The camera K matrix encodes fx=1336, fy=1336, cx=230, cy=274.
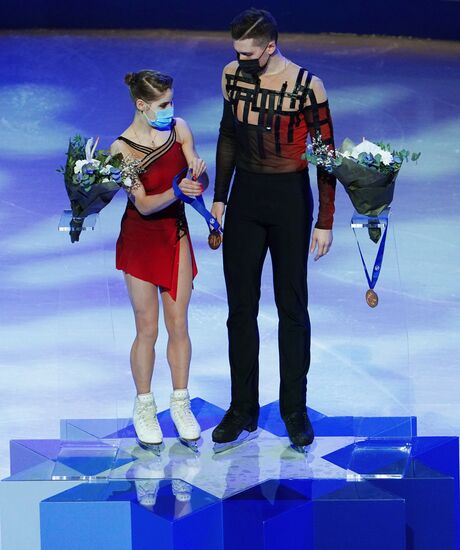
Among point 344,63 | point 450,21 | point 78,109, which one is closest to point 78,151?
point 78,109

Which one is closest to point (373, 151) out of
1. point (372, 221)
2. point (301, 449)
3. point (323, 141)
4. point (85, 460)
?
point (323, 141)

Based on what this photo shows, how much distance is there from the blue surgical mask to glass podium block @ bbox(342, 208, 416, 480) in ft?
2.56

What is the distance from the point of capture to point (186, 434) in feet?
16.6

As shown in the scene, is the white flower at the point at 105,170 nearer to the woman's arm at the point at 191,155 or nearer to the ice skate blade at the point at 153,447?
the woman's arm at the point at 191,155

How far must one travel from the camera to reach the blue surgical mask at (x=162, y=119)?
15.8 feet

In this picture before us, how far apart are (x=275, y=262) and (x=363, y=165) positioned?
499 mm

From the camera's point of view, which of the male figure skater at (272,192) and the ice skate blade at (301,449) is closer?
the male figure skater at (272,192)

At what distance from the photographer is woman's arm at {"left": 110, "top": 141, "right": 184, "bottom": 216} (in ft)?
15.9

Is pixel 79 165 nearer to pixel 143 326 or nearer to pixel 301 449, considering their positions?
pixel 143 326

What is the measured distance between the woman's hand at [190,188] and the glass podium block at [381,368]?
62 cm

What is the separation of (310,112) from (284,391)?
3.46 feet

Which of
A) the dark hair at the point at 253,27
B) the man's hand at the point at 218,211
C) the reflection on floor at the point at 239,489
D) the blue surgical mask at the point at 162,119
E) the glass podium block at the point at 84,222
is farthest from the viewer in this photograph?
the man's hand at the point at 218,211

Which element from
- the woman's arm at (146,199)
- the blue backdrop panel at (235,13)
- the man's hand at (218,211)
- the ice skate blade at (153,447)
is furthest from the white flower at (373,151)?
the blue backdrop panel at (235,13)

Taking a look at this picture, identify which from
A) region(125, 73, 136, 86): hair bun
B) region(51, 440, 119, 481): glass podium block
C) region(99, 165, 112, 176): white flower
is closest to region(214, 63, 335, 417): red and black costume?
region(125, 73, 136, 86): hair bun
